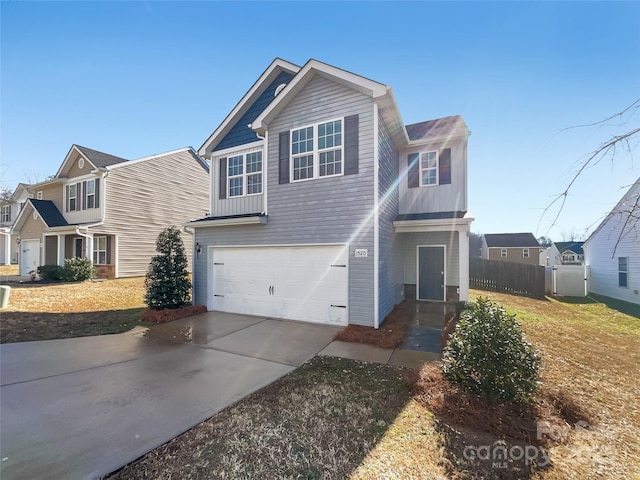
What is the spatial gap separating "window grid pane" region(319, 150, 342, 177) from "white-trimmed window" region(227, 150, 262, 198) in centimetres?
266

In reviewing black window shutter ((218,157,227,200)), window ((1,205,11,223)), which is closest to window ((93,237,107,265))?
black window shutter ((218,157,227,200))

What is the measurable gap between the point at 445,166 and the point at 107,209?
18625 millimetres

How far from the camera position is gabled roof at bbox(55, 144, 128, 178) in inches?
655

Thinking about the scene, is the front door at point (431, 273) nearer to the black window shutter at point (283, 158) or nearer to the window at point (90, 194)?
the black window shutter at point (283, 158)

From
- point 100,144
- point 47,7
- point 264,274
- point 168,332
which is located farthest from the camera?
point 100,144

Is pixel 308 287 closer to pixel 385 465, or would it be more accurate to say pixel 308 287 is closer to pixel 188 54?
pixel 385 465

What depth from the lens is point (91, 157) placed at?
1692 cm

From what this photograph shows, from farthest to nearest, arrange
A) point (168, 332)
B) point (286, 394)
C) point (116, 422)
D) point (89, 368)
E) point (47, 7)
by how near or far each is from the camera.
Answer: point (168, 332) < point (47, 7) < point (89, 368) < point (286, 394) < point (116, 422)

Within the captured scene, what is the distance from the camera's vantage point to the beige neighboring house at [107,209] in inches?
656

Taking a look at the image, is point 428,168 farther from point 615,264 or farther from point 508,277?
point 615,264

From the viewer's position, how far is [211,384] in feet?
14.3

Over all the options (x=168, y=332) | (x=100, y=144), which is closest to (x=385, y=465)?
(x=168, y=332)

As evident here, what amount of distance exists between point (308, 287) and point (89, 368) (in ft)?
16.7

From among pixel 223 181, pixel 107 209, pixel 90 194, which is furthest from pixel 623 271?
pixel 90 194
